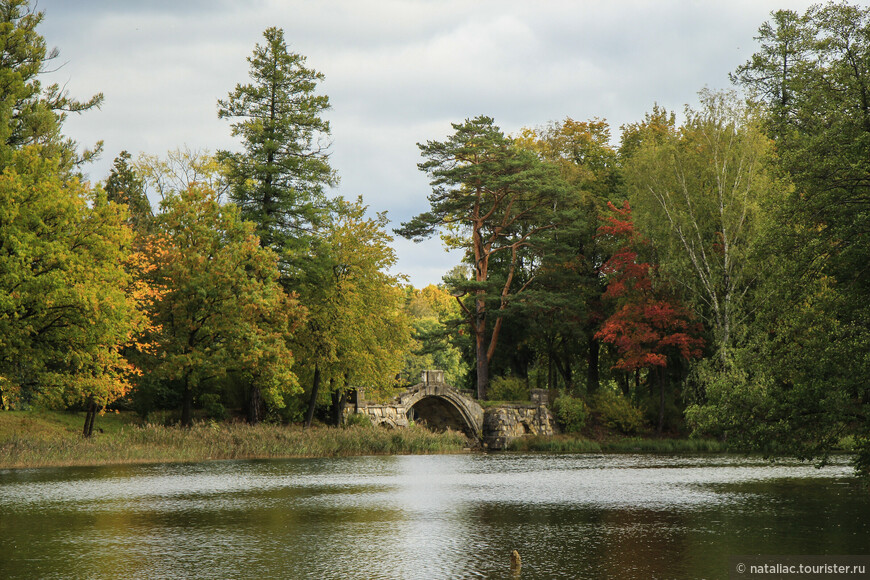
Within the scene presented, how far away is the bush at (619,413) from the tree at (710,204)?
7956 mm

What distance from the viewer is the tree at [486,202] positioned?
52.0 metres

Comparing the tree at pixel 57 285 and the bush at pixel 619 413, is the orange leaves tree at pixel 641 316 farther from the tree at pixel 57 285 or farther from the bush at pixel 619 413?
the tree at pixel 57 285

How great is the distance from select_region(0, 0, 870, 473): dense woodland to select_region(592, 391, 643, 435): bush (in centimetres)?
19

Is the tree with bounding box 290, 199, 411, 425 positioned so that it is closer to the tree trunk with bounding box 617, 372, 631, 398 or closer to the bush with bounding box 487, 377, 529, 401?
the bush with bounding box 487, 377, 529, 401

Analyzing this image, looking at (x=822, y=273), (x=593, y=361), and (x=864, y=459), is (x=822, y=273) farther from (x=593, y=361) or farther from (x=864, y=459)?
(x=593, y=361)

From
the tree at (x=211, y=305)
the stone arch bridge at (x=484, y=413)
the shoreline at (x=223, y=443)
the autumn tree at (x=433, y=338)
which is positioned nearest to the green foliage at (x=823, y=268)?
the shoreline at (x=223, y=443)

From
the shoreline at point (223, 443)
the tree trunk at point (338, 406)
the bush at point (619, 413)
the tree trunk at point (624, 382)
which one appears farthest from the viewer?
the tree trunk at point (624, 382)

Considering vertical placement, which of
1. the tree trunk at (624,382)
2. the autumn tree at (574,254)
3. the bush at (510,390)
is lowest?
the bush at (510,390)

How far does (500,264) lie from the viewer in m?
59.2

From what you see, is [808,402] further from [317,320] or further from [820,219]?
[317,320]

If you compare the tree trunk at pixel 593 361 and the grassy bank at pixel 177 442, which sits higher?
the tree trunk at pixel 593 361

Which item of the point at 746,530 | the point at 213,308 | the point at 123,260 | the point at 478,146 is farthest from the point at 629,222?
the point at 746,530

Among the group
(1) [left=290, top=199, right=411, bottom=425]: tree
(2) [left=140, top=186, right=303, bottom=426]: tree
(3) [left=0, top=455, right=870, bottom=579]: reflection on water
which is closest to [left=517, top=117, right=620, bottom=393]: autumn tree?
(1) [left=290, top=199, right=411, bottom=425]: tree

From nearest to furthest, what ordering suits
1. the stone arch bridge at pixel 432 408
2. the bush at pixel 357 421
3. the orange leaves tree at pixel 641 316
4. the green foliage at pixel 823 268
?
1. the green foliage at pixel 823 268
2. the bush at pixel 357 421
3. the orange leaves tree at pixel 641 316
4. the stone arch bridge at pixel 432 408
